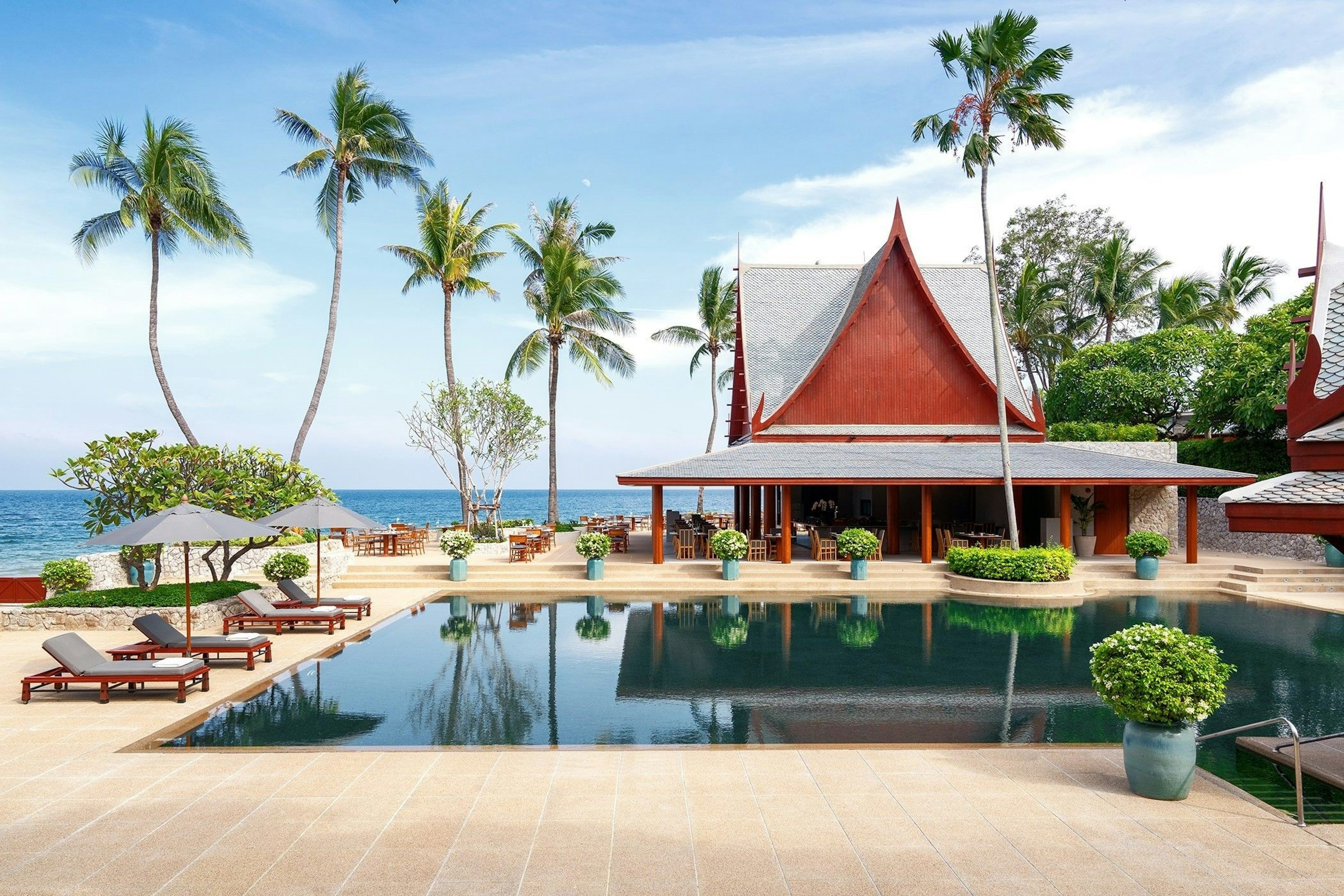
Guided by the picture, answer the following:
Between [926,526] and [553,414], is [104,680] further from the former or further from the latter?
[553,414]

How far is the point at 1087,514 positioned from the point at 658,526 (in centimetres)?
1281

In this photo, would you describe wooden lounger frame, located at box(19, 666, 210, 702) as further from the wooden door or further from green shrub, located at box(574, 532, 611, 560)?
the wooden door

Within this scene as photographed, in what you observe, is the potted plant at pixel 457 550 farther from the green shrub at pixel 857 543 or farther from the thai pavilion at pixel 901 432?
the green shrub at pixel 857 543

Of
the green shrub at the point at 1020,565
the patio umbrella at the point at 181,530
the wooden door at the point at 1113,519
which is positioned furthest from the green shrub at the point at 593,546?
the wooden door at the point at 1113,519

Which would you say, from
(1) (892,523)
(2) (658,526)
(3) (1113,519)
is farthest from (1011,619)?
(3) (1113,519)

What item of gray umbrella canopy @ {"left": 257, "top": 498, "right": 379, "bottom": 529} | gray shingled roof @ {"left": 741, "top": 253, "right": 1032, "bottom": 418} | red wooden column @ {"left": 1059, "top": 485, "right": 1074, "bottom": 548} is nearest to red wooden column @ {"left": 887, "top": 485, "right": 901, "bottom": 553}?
gray shingled roof @ {"left": 741, "top": 253, "right": 1032, "bottom": 418}

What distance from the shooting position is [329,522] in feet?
46.5

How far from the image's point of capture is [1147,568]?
64.5ft

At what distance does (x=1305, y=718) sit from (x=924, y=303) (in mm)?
17619

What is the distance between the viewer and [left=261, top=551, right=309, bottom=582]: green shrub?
16812 millimetres

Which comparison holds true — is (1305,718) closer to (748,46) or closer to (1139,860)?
(1139,860)

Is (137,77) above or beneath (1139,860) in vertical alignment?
above

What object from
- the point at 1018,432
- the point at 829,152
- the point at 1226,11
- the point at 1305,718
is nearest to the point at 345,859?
the point at 1305,718

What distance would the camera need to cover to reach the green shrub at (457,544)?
1977 cm
